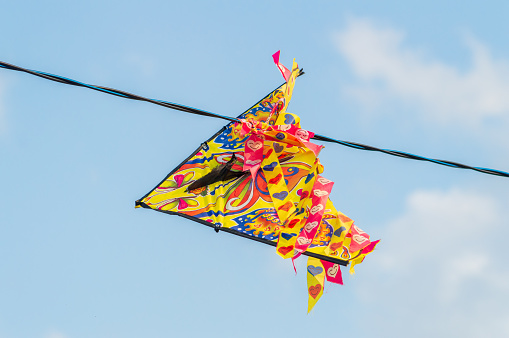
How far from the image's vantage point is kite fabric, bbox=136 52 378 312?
7742 millimetres

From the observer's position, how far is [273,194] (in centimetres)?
786

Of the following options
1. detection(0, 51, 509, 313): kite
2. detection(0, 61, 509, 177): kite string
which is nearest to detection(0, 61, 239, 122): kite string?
detection(0, 61, 509, 177): kite string

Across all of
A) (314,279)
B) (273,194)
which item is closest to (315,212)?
(273,194)

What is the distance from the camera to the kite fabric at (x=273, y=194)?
25.4ft

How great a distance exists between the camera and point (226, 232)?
7.75 m

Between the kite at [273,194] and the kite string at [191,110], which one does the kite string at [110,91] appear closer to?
the kite string at [191,110]

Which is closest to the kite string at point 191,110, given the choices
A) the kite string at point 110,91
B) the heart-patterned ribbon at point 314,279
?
the kite string at point 110,91

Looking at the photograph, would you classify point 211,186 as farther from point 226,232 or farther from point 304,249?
point 304,249

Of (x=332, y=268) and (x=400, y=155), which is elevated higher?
(x=400, y=155)

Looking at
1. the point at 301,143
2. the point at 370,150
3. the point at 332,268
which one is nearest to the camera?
the point at 370,150

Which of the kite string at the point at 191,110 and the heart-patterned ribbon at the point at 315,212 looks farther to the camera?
the heart-patterned ribbon at the point at 315,212

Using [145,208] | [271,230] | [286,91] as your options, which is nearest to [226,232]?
[271,230]

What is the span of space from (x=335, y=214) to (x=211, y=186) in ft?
4.91

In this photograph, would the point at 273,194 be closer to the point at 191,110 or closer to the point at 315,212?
the point at 315,212
